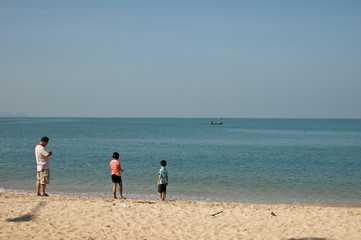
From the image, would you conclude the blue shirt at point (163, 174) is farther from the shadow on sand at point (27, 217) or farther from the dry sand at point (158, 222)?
the shadow on sand at point (27, 217)

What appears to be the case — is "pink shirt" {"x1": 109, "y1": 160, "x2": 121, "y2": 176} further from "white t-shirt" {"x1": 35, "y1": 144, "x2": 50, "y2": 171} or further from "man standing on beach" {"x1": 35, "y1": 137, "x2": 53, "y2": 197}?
"white t-shirt" {"x1": 35, "y1": 144, "x2": 50, "y2": 171}

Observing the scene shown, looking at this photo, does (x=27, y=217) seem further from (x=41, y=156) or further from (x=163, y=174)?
(x=163, y=174)

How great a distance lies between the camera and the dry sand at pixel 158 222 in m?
7.37

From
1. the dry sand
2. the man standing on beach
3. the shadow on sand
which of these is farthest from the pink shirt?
the shadow on sand

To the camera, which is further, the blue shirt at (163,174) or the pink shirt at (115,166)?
the blue shirt at (163,174)

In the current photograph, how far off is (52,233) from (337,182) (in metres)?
15.2

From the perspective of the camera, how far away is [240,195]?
14.3 meters

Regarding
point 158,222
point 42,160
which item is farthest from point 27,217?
point 158,222

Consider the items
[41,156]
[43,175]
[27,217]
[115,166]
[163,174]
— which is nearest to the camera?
[27,217]

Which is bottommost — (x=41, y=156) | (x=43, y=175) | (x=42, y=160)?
(x=43, y=175)

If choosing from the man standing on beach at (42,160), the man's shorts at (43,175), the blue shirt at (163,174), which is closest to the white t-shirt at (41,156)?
the man standing on beach at (42,160)

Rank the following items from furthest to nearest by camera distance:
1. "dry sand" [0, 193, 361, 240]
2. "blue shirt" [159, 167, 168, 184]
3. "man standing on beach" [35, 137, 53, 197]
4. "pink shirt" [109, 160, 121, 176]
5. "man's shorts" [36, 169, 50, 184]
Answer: "blue shirt" [159, 167, 168, 184]
"pink shirt" [109, 160, 121, 176]
"man's shorts" [36, 169, 50, 184]
"man standing on beach" [35, 137, 53, 197]
"dry sand" [0, 193, 361, 240]

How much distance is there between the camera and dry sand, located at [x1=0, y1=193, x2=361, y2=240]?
290 inches

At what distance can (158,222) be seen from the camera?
27.0 feet
